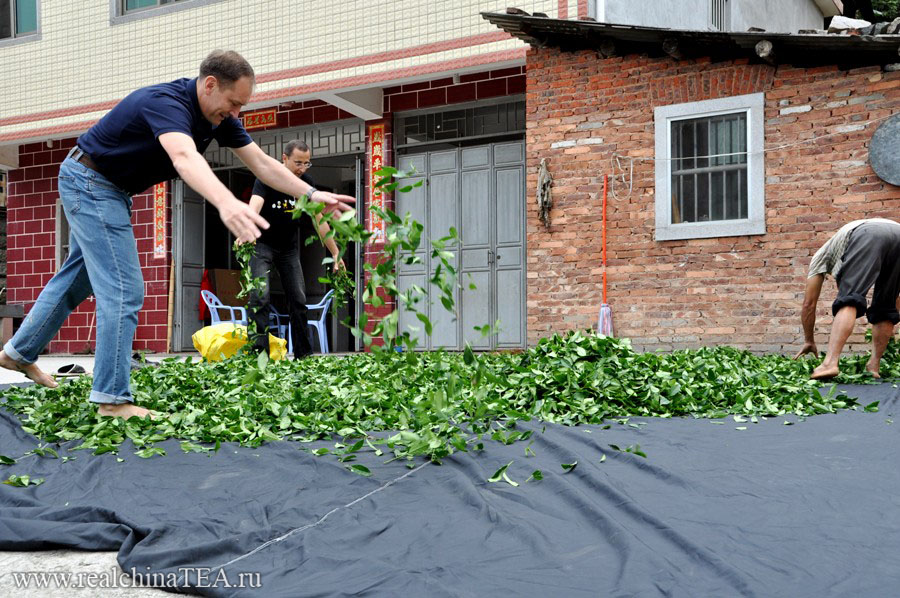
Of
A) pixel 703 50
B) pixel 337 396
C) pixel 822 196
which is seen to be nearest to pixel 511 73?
pixel 703 50

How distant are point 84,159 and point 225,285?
8.93m

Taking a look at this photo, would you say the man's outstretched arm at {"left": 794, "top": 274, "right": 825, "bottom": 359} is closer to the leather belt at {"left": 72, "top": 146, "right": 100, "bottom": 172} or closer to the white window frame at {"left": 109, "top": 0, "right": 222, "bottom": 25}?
the leather belt at {"left": 72, "top": 146, "right": 100, "bottom": 172}

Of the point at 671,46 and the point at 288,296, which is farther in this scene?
the point at 671,46

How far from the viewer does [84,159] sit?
12.5 ft

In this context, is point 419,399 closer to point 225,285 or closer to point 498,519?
point 498,519

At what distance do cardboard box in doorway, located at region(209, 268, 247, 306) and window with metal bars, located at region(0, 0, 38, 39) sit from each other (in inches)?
180

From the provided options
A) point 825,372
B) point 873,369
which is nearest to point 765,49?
point 873,369

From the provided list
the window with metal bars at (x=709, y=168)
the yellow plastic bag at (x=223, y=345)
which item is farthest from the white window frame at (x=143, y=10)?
the window with metal bars at (x=709, y=168)

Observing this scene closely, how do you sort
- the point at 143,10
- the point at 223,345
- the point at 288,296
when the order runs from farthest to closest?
the point at 143,10, the point at 223,345, the point at 288,296

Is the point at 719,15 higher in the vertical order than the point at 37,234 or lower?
higher

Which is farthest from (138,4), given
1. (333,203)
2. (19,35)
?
(333,203)

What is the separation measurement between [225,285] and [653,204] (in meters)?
6.89

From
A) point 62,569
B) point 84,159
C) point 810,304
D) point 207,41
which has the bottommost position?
point 62,569

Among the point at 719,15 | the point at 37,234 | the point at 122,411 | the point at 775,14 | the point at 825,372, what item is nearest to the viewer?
the point at 122,411
